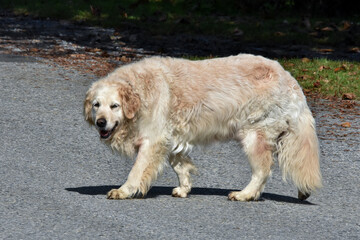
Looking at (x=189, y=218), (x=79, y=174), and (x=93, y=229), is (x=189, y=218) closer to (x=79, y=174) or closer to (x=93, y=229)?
Answer: (x=93, y=229)

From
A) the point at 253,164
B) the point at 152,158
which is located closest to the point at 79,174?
the point at 152,158

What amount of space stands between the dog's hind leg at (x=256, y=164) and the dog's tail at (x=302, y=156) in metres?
0.17

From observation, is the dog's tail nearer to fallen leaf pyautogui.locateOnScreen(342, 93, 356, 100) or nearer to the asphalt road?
the asphalt road

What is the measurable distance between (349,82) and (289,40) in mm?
5254

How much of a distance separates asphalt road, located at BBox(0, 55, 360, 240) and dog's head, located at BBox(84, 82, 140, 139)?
2.19 ft

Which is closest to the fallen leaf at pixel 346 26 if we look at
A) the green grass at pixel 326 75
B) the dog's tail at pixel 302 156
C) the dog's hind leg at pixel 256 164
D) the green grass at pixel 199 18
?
the green grass at pixel 199 18

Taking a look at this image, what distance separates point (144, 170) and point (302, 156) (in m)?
1.48

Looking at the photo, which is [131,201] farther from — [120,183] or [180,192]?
[120,183]

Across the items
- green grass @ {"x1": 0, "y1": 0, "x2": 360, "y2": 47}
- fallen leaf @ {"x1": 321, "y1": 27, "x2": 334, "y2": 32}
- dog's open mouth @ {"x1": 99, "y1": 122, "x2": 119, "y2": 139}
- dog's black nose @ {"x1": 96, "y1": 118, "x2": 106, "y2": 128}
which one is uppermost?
dog's black nose @ {"x1": 96, "y1": 118, "x2": 106, "y2": 128}

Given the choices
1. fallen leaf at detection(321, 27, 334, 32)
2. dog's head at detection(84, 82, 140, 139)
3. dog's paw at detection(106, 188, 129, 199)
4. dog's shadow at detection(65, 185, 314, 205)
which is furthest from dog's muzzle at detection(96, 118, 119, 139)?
Answer: fallen leaf at detection(321, 27, 334, 32)

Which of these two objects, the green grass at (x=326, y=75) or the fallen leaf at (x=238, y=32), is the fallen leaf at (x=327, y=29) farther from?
the green grass at (x=326, y=75)

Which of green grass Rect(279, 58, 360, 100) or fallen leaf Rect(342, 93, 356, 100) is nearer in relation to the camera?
fallen leaf Rect(342, 93, 356, 100)

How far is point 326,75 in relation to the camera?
1305 centimetres

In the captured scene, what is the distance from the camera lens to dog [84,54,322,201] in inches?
267
